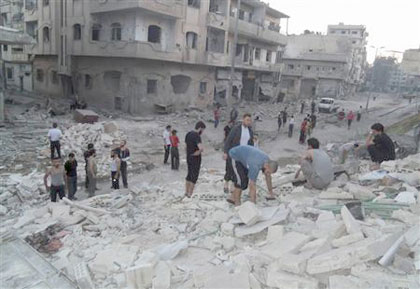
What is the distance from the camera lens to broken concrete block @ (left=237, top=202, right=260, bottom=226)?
5.41 m

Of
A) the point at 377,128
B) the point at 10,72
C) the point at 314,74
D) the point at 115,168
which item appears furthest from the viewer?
the point at 314,74

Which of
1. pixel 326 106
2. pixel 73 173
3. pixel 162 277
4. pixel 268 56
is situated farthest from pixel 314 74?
pixel 162 277

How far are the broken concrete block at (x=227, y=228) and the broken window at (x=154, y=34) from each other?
20.9m

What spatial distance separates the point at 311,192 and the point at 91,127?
12.4 metres

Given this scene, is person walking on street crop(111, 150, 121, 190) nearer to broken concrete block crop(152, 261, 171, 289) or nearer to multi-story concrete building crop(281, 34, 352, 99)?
broken concrete block crop(152, 261, 171, 289)

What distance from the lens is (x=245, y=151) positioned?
250 inches

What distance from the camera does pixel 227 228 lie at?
18.0 ft

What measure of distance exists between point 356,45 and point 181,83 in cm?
5555

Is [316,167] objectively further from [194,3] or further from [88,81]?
[88,81]

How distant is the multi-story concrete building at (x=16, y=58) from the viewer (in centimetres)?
3409

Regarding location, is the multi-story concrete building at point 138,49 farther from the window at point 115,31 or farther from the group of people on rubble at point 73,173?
the group of people on rubble at point 73,173

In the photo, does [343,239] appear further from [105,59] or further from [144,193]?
[105,59]

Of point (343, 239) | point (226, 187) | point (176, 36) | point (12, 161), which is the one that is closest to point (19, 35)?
point (12, 161)

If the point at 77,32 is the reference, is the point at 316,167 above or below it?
below
